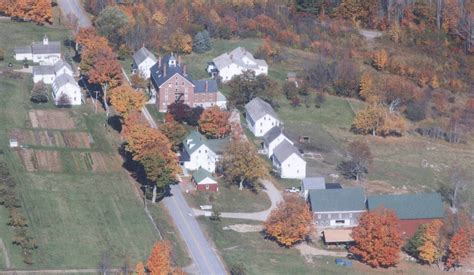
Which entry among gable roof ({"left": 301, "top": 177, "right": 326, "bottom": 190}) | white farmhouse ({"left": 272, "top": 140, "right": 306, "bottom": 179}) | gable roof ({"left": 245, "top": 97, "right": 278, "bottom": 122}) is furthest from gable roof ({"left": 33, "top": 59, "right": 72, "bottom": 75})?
gable roof ({"left": 301, "top": 177, "right": 326, "bottom": 190})

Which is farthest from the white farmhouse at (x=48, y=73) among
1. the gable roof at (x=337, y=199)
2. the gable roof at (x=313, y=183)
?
the gable roof at (x=337, y=199)

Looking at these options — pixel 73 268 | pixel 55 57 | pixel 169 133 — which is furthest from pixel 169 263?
pixel 55 57

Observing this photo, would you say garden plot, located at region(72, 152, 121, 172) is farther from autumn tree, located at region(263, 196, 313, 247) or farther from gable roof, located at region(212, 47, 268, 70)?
gable roof, located at region(212, 47, 268, 70)

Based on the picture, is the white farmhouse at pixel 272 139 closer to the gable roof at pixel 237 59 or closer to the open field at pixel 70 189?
the open field at pixel 70 189

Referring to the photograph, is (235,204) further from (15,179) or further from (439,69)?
(439,69)

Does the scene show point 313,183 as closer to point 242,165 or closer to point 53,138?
point 242,165

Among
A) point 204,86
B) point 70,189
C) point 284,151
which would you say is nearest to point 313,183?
point 284,151
